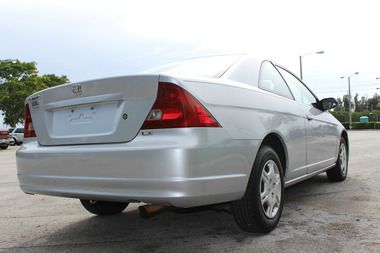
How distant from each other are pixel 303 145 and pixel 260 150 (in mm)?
1070

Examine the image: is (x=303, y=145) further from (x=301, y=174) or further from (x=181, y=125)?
(x=181, y=125)

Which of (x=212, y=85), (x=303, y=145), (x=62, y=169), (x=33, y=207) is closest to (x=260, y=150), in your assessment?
(x=212, y=85)

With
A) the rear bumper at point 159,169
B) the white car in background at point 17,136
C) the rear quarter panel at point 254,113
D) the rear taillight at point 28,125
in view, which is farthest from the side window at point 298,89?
the white car in background at point 17,136

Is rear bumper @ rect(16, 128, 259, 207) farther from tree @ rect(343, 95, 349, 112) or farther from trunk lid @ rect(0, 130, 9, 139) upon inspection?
tree @ rect(343, 95, 349, 112)

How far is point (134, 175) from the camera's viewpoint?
2.95m

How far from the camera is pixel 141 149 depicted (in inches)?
116

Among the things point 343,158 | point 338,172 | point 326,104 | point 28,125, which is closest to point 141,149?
point 28,125

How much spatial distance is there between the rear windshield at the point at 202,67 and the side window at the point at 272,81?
0.32 meters

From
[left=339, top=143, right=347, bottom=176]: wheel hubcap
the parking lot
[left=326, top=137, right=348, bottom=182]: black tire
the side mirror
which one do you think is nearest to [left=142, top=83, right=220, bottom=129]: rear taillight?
the parking lot

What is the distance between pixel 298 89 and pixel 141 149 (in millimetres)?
2642

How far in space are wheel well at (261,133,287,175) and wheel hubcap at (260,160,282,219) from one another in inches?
8.3

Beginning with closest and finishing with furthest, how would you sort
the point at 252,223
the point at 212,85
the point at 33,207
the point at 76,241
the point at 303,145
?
the point at 212,85
the point at 252,223
the point at 76,241
the point at 303,145
the point at 33,207

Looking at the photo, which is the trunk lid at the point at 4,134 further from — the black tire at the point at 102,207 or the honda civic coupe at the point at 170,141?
the honda civic coupe at the point at 170,141

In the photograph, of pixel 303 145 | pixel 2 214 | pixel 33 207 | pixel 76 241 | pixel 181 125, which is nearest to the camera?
pixel 181 125
